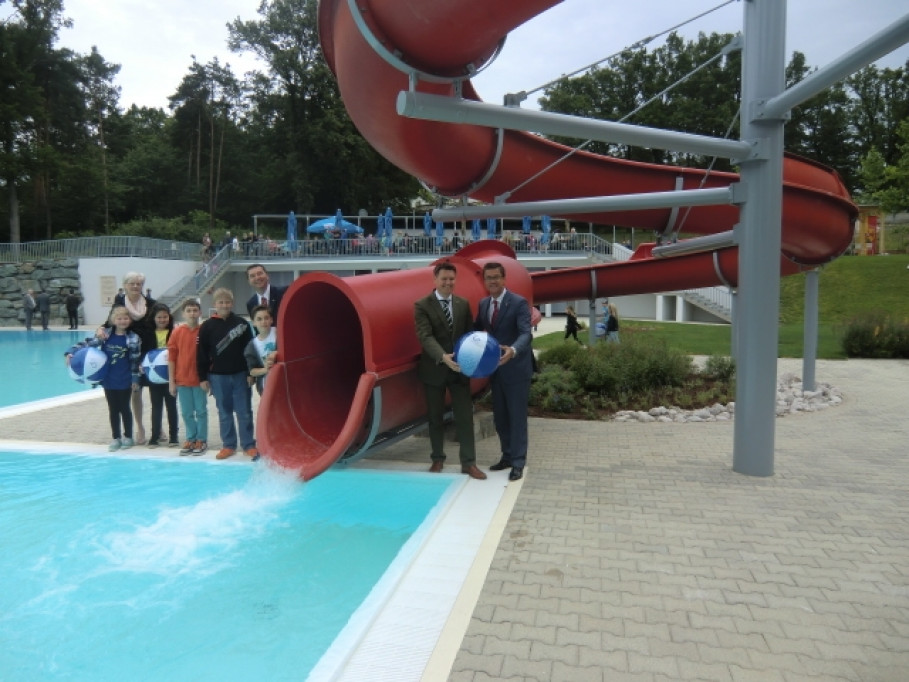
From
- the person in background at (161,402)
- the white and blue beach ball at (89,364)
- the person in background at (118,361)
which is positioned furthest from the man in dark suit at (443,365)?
the white and blue beach ball at (89,364)

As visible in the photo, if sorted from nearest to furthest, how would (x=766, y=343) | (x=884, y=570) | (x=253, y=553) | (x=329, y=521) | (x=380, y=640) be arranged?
(x=380, y=640), (x=884, y=570), (x=253, y=553), (x=329, y=521), (x=766, y=343)

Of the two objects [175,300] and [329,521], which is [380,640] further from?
[175,300]

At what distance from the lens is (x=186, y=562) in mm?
4418

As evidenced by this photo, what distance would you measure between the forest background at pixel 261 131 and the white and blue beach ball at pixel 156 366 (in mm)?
36541

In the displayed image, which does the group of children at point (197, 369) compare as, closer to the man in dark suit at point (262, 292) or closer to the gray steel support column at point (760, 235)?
the man in dark suit at point (262, 292)

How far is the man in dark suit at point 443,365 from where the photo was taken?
18.6 ft

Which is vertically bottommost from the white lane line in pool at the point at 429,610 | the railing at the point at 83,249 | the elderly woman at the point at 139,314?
the white lane line in pool at the point at 429,610

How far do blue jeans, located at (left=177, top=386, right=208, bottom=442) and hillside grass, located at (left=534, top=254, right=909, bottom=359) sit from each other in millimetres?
12062

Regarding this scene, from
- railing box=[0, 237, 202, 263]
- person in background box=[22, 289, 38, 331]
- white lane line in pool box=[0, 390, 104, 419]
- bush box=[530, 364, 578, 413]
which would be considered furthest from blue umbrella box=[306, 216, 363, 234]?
bush box=[530, 364, 578, 413]

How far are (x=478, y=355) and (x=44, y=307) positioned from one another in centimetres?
2886

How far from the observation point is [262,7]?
1956 inches

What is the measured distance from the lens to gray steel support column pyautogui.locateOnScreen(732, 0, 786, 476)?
564 cm

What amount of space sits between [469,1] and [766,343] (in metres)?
3.93

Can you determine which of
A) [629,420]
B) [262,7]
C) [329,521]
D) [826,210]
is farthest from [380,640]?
[262,7]
